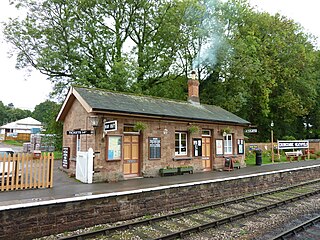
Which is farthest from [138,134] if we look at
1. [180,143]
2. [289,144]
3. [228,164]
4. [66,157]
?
[289,144]

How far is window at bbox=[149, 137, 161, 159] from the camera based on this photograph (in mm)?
12371

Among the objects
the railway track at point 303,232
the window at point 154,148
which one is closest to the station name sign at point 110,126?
the window at point 154,148

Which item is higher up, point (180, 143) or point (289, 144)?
point (180, 143)

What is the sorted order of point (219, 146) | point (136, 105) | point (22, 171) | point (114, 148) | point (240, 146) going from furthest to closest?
point (240, 146) → point (219, 146) → point (136, 105) → point (114, 148) → point (22, 171)

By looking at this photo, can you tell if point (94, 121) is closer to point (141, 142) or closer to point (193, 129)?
point (141, 142)

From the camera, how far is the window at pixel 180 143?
45.2ft

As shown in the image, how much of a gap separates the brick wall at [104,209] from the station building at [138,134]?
305cm

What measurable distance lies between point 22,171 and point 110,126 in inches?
136

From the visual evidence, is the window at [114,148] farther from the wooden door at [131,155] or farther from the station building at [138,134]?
the wooden door at [131,155]

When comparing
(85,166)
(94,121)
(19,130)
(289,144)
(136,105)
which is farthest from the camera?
(19,130)

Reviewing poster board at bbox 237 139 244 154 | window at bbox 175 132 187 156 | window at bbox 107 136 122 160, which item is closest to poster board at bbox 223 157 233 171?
poster board at bbox 237 139 244 154

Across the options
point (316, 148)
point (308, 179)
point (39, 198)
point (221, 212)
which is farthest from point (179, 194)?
point (316, 148)

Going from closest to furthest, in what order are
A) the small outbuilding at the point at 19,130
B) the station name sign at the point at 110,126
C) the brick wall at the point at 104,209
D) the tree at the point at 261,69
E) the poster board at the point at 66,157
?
the brick wall at the point at 104,209
the station name sign at the point at 110,126
the poster board at the point at 66,157
the tree at the point at 261,69
the small outbuilding at the point at 19,130

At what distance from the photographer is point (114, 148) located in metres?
11.3
